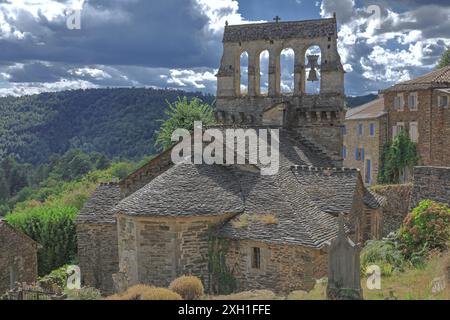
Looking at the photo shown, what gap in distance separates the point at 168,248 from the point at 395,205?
49.7 ft

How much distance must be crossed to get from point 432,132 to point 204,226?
26888 mm

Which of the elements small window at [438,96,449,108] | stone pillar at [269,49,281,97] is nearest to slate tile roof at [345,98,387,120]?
small window at [438,96,449,108]

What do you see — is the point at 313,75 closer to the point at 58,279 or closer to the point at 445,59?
the point at 58,279

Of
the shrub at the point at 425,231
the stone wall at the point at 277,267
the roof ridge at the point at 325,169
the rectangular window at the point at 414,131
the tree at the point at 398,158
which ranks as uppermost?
the rectangular window at the point at 414,131

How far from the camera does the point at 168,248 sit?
1566 centimetres

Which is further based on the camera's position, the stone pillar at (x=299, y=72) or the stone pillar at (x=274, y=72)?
the stone pillar at (x=274, y=72)

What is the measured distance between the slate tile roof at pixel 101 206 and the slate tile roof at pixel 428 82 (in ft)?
79.4

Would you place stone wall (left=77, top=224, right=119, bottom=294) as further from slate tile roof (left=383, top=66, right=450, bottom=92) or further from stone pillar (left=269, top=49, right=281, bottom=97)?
slate tile roof (left=383, top=66, right=450, bottom=92)

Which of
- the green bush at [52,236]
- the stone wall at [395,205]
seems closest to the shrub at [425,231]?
the stone wall at [395,205]

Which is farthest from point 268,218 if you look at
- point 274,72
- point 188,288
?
point 274,72

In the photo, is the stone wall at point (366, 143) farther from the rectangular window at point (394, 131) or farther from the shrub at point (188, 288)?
the shrub at point (188, 288)

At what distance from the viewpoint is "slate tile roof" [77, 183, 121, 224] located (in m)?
23.1

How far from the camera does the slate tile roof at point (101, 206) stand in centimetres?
2306

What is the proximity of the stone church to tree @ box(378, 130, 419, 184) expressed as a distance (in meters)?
16.7
